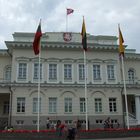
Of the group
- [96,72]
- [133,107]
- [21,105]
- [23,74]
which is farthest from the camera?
[133,107]

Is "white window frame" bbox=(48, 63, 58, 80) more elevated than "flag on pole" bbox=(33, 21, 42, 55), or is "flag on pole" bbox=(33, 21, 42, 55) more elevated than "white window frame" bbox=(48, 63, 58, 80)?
"flag on pole" bbox=(33, 21, 42, 55)

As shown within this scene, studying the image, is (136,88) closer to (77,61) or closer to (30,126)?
(77,61)

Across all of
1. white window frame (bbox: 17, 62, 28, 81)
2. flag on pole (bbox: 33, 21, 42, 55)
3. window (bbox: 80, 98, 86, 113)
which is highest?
flag on pole (bbox: 33, 21, 42, 55)

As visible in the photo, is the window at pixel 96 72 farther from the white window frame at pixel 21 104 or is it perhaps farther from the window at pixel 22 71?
the white window frame at pixel 21 104

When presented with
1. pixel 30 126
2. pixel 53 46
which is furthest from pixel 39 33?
pixel 30 126

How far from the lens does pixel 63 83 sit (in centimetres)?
3834

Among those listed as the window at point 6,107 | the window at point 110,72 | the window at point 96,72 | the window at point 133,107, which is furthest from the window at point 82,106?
the window at point 6,107

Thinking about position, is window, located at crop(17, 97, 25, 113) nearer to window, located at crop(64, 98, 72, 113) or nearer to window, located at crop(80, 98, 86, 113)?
window, located at crop(64, 98, 72, 113)

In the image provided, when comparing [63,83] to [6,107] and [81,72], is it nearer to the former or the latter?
[81,72]

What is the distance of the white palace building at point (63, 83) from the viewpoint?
3728 centimetres

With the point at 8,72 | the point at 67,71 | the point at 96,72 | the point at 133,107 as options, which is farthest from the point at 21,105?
the point at 133,107

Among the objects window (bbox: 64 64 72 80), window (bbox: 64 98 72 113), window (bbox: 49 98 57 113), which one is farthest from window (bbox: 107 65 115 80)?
window (bbox: 49 98 57 113)

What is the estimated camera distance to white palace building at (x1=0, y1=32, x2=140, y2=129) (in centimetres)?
3728

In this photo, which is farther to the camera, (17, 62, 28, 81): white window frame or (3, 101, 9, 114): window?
(3, 101, 9, 114): window
